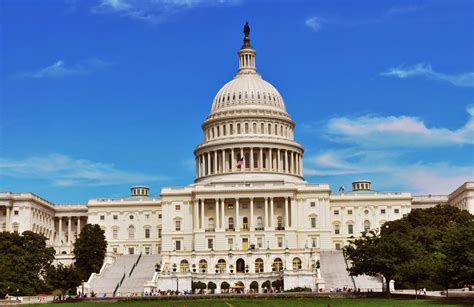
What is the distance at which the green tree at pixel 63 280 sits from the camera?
365ft

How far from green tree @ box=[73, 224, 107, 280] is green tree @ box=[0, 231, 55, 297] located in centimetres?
Result: 774

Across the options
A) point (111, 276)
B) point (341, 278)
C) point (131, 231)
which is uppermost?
point (131, 231)

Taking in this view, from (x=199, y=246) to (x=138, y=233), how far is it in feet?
64.6

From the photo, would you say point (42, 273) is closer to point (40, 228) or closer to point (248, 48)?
point (40, 228)

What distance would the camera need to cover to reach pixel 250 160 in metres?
160

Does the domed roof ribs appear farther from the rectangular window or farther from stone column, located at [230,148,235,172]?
the rectangular window

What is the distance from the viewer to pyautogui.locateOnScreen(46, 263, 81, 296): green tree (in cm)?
11126

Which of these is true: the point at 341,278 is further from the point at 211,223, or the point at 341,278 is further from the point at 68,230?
the point at 68,230

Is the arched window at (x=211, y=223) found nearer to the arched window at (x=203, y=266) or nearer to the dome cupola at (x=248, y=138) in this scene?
the dome cupola at (x=248, y=138)

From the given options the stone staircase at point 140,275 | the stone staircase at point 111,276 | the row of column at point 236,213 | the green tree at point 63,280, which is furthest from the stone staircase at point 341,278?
the green tree at point 63,280

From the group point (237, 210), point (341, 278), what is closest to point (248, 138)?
point (237, 210)

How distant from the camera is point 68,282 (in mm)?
113000

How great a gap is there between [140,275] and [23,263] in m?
20.3

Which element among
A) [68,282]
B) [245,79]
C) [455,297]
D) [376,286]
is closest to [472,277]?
[455,297]
